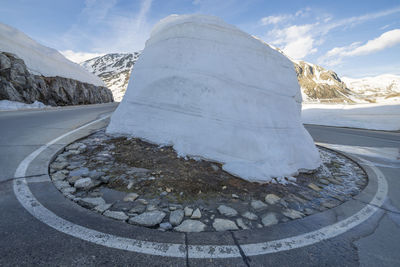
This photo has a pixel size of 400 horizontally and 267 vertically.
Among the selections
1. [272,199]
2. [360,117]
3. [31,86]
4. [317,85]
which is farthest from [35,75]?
[317,85]

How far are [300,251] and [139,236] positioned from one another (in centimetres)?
165

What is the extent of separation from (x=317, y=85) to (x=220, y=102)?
188332 mm

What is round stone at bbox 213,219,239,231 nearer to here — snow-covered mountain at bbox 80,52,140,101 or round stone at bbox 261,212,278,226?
round stone at bbox 261,212,278,226

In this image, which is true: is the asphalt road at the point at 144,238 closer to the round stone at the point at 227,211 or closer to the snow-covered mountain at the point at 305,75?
the round stone at the point at 227,211

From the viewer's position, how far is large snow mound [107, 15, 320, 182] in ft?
13.5

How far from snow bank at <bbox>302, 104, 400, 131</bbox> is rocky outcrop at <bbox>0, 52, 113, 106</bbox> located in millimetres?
28245

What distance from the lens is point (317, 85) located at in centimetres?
15662

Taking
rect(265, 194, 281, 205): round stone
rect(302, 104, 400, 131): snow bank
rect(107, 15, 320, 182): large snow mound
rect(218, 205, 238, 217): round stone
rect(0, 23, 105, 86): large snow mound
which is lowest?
rect(302, 104, 400, 131): snow bank

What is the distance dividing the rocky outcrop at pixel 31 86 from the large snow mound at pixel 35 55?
3.71 feet

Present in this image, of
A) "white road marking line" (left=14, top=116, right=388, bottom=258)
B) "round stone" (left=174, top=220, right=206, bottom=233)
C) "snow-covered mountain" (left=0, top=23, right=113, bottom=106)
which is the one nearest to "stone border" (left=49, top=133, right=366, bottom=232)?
"round stone" (left=174, top=220, right=206, bottom=233)

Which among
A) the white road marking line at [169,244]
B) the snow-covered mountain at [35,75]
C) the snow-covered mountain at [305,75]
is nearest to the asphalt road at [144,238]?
the white road marking line at [169,244]

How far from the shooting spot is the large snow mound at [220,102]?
4102 mm

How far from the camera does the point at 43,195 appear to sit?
2.32 metres

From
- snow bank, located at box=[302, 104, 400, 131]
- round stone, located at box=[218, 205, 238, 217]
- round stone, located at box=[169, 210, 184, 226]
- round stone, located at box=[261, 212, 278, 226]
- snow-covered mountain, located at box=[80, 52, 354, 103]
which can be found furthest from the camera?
snow-covered mountain, located at box=[80, 52, 354, 103]
